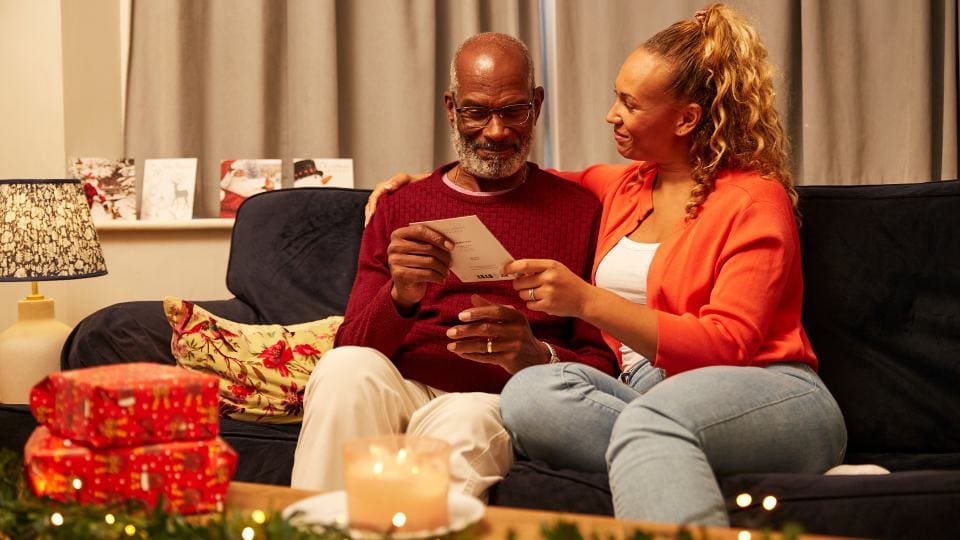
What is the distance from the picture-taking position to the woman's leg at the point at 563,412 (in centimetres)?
167

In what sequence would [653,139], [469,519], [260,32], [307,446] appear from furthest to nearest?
[260,32] < [653,139] < [307,446] < [469,519]

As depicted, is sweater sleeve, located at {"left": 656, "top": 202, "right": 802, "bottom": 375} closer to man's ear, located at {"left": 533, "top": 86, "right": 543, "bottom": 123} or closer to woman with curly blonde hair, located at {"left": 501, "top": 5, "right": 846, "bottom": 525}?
woman with curly blonde hair, located at {"left": 501, "top": 5, "right": 846, "bottom": 525}

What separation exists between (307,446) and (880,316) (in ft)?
3.91

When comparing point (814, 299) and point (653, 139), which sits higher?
point (653, 139)

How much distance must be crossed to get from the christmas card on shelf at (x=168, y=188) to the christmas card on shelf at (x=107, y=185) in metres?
0.05

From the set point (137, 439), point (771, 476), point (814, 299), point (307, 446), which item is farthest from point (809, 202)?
point (137, 439)

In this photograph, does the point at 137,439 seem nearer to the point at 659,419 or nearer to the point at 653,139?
the point at 659,419

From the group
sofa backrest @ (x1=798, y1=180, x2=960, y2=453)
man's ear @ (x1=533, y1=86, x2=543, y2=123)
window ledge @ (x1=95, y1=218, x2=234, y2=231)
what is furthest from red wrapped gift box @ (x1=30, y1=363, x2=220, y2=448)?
window ledge @ (x1=95, y1=218, x2=234, y2=231)

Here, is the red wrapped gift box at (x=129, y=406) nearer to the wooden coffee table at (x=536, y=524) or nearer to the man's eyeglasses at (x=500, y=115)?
the wooden coffee table at (x=536, y=524)

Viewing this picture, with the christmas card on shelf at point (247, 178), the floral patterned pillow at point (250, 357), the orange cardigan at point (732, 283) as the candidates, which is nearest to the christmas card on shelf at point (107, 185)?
the christmas card on shelf at point (247, 178)

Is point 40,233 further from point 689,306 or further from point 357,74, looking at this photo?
point 689,306

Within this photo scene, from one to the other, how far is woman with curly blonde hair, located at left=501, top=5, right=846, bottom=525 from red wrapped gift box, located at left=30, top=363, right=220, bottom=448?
1.90 feet

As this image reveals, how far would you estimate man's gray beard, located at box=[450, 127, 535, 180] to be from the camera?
2.12 meters

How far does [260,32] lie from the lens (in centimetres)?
316
